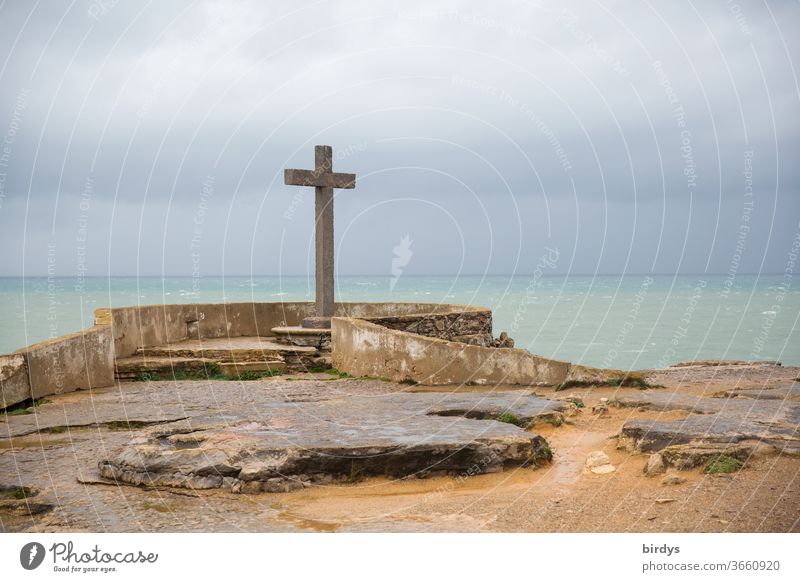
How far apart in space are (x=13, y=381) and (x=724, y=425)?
7960 mm

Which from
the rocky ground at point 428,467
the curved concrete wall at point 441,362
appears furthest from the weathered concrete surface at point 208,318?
the rocky ground at point 428,467

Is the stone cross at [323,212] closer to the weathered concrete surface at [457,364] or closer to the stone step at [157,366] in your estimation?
the stone step at [157,366]

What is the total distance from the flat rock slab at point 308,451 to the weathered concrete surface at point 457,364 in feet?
9.73

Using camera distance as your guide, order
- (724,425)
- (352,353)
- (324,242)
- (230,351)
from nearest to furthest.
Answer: (724,425) → (352,353) → (230,351) → (324,242)

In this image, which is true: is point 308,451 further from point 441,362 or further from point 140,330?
point 140,330

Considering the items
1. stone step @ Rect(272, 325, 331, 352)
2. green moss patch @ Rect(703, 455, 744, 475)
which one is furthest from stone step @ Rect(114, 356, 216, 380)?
green moss patch @ Rect(703, 455, 744, 475)

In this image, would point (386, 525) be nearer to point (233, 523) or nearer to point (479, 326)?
point (233, 523)

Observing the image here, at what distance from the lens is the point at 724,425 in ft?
21.2

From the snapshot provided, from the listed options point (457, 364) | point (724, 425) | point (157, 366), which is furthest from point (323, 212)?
point (724, 425)

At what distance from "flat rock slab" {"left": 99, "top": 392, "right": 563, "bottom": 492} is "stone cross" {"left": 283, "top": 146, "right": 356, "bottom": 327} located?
8.27 metres

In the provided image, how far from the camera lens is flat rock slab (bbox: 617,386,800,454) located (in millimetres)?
6062

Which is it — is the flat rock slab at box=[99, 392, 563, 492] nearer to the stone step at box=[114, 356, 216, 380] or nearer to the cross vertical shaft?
the stone step at box=[114, 356, 216, 380]

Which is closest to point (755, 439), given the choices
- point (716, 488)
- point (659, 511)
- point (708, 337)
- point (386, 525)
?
point (716, 488)

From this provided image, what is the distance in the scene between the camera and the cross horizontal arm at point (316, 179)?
1561cm
